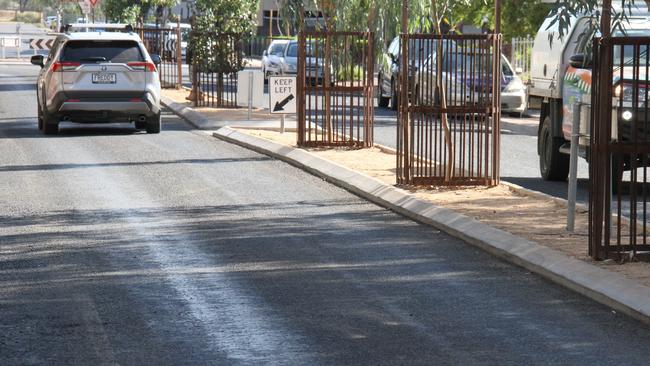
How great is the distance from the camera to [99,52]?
2470cm

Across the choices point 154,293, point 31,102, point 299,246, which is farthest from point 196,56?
point 154,293

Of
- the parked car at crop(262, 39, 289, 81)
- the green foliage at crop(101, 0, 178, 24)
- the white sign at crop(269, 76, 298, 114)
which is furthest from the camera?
the green foliage at crop(101, 0, 178, 24)

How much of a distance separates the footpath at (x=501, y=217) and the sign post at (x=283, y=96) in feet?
3.96

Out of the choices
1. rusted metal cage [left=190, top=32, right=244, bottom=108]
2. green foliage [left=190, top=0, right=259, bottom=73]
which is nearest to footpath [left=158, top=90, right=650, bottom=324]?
rusted metal cage [left=190, top=32, right=244, bottom=108]

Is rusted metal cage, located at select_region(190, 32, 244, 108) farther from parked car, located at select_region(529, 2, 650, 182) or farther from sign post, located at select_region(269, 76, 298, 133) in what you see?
parked car, located at select_region(529, 2, 650, 182)

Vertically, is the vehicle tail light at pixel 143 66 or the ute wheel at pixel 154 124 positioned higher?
the vehicle tail light at pixel 143 66

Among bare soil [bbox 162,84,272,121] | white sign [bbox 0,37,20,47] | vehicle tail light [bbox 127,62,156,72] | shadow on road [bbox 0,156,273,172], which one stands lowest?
bare soil [bbox 162,84,272,121]

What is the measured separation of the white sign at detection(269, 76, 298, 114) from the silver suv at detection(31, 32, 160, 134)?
2010mm

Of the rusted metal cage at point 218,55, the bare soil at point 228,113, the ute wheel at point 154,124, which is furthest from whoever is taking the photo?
the rusted metal cage at point 218,55

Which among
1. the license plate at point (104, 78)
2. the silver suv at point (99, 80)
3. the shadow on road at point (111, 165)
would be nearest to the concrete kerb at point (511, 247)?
the shadow on road at point (111, 165)

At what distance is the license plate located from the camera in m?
24.6

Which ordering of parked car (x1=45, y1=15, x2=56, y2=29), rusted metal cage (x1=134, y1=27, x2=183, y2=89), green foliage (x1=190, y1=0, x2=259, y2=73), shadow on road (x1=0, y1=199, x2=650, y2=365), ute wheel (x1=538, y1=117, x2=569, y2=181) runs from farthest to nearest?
parked car (x1=45, y1=15, x2=56, y2=29), rusted metal cage (x1=134, y1=27, x2=183, y2=89), green foliage (x1=190, y1=0, x2=259, y2=73), ute wheel (x1=538, y1=117, x2=569, y2=181), shadow on road (x1=0, y1=199, x2=650, y2=365)

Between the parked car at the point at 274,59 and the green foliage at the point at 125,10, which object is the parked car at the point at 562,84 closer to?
the parked car at the point at 274,59

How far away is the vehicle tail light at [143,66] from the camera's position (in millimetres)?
24656
